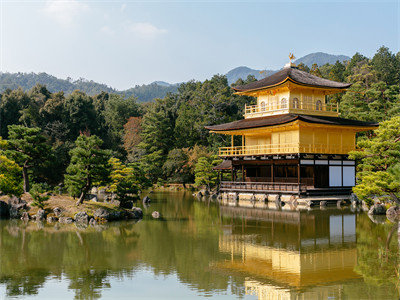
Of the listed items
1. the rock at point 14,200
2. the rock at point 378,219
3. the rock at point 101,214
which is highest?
the rock at point 14,200

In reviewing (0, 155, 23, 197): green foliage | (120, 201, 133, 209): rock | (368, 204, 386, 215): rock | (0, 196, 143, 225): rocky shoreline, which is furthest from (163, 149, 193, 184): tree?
(368, 204, 386, 215): rock

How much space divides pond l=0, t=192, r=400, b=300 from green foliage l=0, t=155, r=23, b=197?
3.87 metres

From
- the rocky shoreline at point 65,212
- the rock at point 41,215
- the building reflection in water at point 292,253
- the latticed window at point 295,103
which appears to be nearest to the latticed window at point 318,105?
the latticed window at point 295,103

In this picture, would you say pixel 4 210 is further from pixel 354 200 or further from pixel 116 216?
pixel 354 200

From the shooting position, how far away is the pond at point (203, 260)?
10031mm

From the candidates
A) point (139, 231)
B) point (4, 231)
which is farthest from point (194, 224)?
point (4, 231)

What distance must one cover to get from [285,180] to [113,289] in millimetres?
26164

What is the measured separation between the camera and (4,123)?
48.2 metres

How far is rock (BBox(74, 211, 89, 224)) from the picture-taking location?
20.9 m

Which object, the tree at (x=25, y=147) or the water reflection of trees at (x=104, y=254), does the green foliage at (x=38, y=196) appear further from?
the tree at (x=25, y=147)

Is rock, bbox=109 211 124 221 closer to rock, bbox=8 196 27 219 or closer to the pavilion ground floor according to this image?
rock, bbox=8 196 27 219

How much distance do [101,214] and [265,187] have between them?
15.3 meters

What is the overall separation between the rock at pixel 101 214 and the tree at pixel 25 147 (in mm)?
6894

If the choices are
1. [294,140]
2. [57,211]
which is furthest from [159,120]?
[57,211]
